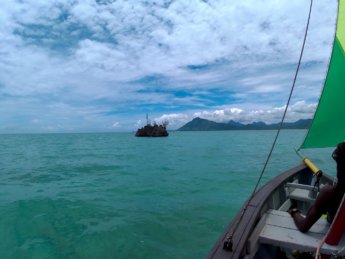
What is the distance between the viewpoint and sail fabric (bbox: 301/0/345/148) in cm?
406

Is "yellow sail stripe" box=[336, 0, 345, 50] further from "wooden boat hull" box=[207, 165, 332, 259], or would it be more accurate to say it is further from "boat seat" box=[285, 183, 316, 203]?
"boat seat" box=[285, 183, 316, 203]

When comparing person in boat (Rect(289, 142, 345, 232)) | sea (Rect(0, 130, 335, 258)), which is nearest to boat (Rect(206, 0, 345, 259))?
person in boat (Rect(289, 142, 345, 232))

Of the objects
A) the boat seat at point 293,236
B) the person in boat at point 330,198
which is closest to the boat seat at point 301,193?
the boat seat at point 293,236

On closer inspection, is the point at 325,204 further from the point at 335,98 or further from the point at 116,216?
the point at 116,216

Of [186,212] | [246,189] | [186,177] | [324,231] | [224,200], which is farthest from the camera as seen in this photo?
[186,177]

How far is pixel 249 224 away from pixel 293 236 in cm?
60

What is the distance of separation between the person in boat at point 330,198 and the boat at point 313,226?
176 millimetres

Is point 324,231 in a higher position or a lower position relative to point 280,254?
higher

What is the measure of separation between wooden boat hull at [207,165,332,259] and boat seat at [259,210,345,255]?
164 mm

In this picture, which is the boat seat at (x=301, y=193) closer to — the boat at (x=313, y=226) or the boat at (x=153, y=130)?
the boat at (x=313, y=226)

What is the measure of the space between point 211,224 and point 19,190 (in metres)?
11.8

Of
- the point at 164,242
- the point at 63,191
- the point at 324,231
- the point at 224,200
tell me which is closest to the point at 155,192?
the point at 224,200

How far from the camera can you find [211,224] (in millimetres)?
9633

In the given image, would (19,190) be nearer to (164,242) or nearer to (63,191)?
(63,191)
